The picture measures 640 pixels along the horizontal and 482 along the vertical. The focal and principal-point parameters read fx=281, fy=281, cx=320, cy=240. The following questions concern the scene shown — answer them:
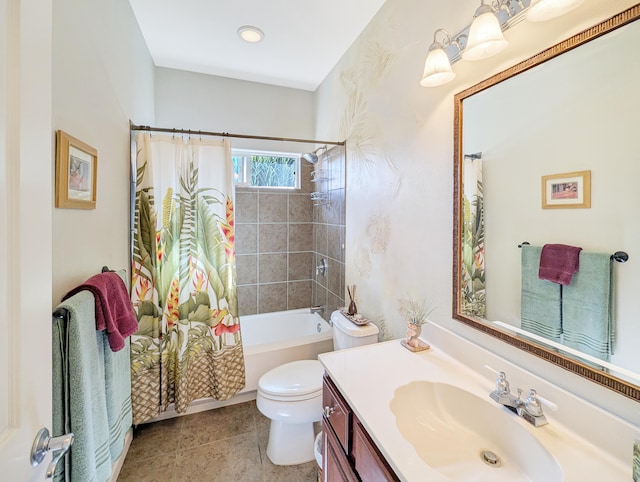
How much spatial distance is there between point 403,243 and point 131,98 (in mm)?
1940

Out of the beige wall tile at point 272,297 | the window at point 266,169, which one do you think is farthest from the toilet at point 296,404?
the window at point 266,169

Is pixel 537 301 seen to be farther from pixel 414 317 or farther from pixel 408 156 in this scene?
pixel 408 156

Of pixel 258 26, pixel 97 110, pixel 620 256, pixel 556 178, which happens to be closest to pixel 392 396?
pixel 620 256

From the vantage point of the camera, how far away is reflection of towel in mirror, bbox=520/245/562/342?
878 millimetres

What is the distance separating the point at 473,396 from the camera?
3.14ft

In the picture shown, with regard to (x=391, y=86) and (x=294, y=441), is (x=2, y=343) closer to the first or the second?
(x=294, y=441)

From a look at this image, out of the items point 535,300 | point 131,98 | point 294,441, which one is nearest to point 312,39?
point 131,98

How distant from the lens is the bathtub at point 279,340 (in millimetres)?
2150

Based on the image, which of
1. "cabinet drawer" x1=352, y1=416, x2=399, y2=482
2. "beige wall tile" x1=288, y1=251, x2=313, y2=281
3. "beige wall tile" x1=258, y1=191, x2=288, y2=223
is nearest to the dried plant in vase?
"cabinet drawer" x1=352, y1=416, x2=399, y2=482

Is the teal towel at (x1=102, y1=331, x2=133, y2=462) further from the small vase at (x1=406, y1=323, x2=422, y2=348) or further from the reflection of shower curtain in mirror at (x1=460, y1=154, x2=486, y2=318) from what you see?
the reflection of shower curtain in mirror at (x1=460, y1=154, x2=486, y2=318)

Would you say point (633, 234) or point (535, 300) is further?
point (535, 300)

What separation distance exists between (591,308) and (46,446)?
1366mm

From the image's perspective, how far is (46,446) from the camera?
582 millimetres

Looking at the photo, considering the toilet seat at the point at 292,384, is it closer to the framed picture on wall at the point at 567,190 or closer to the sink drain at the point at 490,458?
the sink drain at the point at 490,458
